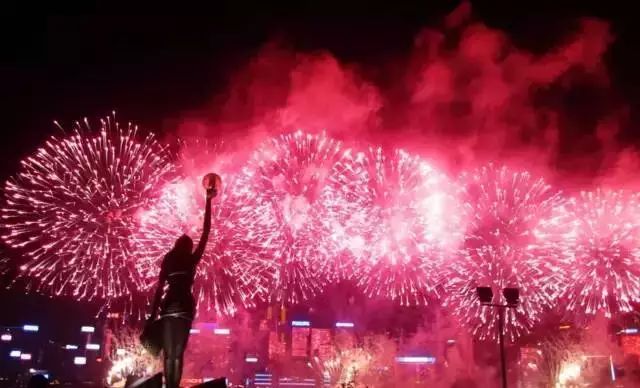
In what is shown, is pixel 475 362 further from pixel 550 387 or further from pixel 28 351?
pixel 28 351

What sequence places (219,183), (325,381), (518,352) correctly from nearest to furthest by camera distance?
(219,183)
(518,352)
(325,381)

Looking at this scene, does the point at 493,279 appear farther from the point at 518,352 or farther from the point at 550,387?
the point at 518,352

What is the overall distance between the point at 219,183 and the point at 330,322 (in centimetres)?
7269

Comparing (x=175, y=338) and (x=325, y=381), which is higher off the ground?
(x=175, y=338)

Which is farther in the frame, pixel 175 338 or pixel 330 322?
pixel 330 322

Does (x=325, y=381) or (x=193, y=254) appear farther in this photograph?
(x=325, y=381)

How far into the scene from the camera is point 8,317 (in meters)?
68.7

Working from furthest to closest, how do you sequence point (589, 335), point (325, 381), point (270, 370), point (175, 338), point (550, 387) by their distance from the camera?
point (270, 370) < point (325, 381) < point (589, 335) < point (550, 387) < point (175, 338)

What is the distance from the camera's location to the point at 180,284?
775 cm

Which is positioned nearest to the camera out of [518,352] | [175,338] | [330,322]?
[175,338]

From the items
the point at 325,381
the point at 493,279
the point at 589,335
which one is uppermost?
the point at 493,279

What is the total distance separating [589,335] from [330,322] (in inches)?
1496

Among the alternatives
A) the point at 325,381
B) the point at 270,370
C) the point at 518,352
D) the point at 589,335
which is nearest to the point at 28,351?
the point at 270,370

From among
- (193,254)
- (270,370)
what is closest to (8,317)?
(270,370)
